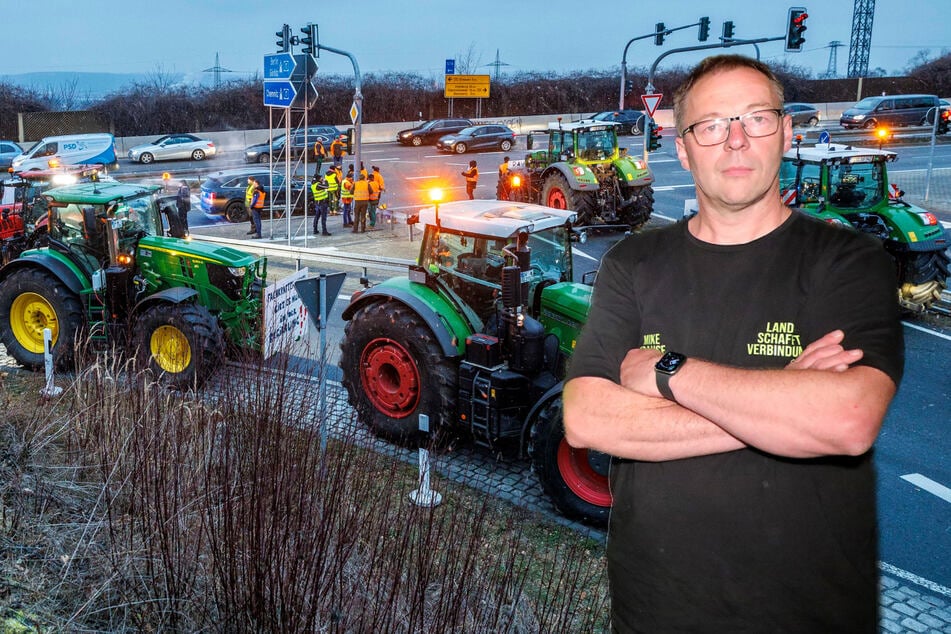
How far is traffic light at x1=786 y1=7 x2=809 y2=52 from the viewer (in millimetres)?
22391

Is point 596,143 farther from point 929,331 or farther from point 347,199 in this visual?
point 929,331

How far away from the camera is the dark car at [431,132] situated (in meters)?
39.4

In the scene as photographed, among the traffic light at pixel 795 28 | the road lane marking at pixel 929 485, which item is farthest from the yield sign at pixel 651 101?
the road lane marking at pixel 929 485

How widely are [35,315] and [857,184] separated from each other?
36.5 ft

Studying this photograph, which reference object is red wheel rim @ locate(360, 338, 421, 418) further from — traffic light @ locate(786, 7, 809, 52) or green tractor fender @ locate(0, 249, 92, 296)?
traffic light @ locate(786, 7, 809, 52)

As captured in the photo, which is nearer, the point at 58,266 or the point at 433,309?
the point at 433,309

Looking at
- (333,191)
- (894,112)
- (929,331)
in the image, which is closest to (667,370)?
(929,331)

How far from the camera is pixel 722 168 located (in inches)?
85.1

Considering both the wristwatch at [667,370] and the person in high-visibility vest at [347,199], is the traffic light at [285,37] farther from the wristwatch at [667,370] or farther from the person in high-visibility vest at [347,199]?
the wristwatch at [667,370]

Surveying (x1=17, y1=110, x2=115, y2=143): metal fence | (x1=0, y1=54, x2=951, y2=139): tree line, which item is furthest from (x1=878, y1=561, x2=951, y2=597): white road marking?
(x1=0, y1=54, x2=951, y2=139): tree line

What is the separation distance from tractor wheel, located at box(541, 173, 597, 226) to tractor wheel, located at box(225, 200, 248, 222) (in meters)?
8.09

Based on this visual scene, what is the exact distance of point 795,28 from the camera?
2252cm

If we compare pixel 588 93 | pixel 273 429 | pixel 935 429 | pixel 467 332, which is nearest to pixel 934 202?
pixel 935 429

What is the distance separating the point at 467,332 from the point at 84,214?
16.7ft
